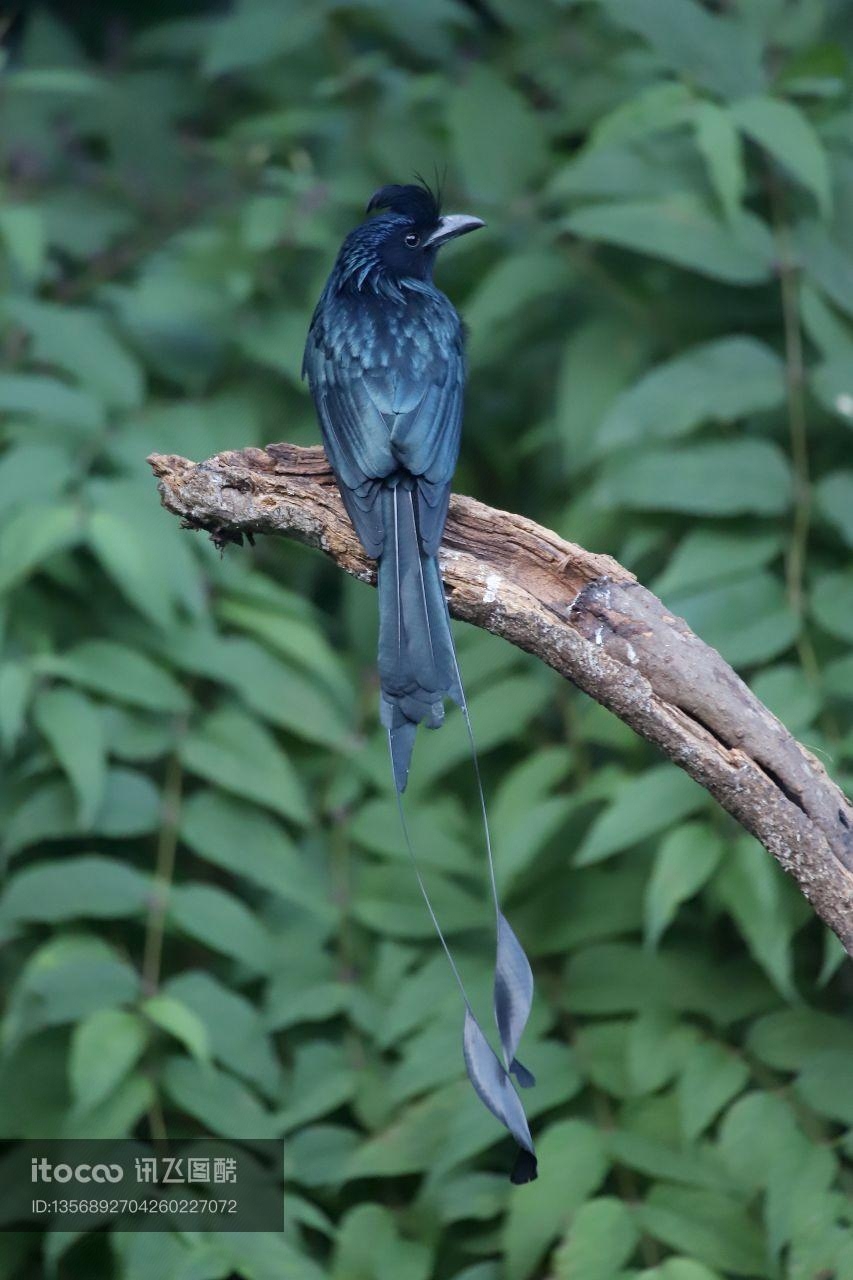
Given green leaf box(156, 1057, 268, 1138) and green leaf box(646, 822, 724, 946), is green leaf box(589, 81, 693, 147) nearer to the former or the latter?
green leaf box(646, 822, 724, 946)

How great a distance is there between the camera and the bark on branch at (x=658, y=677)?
2.29 meters

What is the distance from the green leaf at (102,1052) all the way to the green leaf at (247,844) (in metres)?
0.43

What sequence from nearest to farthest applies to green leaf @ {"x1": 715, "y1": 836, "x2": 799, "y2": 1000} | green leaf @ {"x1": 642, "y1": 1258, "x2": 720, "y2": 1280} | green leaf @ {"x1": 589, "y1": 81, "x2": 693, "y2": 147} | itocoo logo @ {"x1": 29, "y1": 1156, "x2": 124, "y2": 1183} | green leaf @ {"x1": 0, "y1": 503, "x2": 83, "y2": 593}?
green leaf @ {"x1": 642, "y1": 1258, "x2": 720, "y2": 1280} → green leaf @ {"x1": 715, "y1": 836, "x2": 799, "y2": 1000} → itocoo logo @ {"x1": 29, "y1": 1156, "x2": 124, "y2": 1183} → green leaf @ {"x1": 0, "y1": 503, "x2": 83, "y2": 593} → green leaf @ {"x1": 589, "y1": 81, "x2": 693, "y2": 147}

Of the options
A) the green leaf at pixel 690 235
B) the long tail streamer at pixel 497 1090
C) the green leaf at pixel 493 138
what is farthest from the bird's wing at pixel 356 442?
the green leaf at pixel 493 138

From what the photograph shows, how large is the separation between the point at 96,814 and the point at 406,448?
128 centimetres

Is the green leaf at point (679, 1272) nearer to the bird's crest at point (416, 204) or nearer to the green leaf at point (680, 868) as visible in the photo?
the green leaf at point (680, 868)

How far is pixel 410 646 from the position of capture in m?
2.40

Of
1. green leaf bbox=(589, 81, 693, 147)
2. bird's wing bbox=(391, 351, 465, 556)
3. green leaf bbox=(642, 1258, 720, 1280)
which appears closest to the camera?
bird's wing bbox=(391, 351, 465, 556)

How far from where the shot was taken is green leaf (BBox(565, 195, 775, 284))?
364 cm

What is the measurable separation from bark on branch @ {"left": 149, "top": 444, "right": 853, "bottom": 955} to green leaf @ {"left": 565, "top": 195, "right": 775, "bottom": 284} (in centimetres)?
130

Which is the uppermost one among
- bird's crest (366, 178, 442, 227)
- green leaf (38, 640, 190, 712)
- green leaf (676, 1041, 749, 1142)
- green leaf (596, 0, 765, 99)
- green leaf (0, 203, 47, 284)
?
green leaf (596, 0, 765, 99)

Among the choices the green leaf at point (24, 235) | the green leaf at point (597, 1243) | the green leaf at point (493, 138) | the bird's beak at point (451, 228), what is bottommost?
the green leaf at point (597, 1243)

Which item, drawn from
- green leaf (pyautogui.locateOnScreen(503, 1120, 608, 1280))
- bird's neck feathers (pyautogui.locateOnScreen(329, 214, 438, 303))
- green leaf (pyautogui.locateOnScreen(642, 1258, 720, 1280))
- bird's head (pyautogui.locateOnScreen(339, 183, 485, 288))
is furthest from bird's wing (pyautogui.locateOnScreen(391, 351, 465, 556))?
green leaf (pyautogui.locateOnScreen(642, 1258, 720, 1280))

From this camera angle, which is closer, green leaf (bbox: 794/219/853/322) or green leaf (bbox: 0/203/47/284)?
green leaf (bbox: 794/219/853/322)
